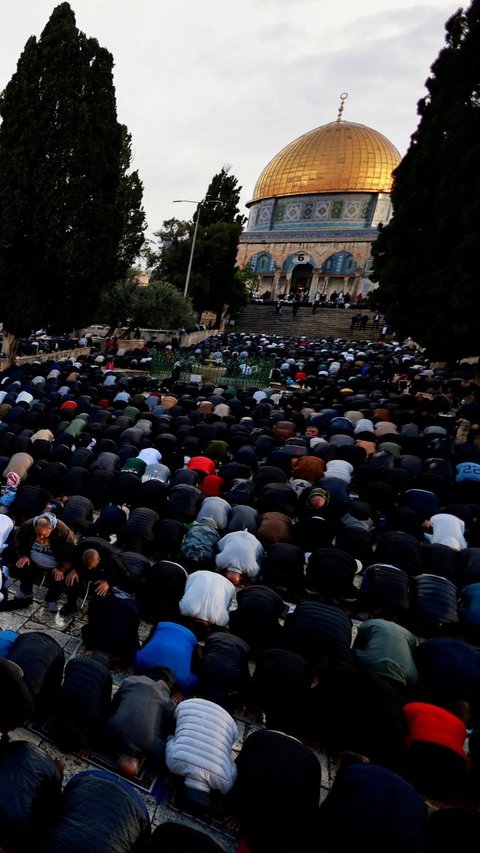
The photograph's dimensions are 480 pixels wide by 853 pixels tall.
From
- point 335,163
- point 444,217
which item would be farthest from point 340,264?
point 444,217

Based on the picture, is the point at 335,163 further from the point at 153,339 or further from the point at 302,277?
the point at 153,339

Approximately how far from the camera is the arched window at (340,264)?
53250mm

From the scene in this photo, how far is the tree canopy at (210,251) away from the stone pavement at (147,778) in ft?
100

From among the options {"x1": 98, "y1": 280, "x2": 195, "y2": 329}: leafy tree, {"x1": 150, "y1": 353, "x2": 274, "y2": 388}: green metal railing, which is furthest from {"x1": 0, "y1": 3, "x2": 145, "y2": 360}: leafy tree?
{"x1": 98, "y1": 280, "x2": 195, "y2": 329}: leafy tree

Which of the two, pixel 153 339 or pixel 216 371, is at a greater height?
pixel 153 339

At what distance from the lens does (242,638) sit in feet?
17.1

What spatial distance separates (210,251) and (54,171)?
1786cm

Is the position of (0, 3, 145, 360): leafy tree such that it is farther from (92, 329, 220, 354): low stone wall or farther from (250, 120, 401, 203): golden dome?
(250, 120, 401, 203): golden dome

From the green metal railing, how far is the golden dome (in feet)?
144

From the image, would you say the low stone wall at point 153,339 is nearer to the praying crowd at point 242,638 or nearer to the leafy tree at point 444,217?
the leafy tree at point 444,217

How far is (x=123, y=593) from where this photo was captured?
5.70 metres

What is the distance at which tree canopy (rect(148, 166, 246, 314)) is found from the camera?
33.8 meters

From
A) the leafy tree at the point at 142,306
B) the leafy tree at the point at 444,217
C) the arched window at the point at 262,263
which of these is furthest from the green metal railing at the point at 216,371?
the arched window at the point at 262,263

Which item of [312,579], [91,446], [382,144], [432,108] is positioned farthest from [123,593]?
[382,144]
